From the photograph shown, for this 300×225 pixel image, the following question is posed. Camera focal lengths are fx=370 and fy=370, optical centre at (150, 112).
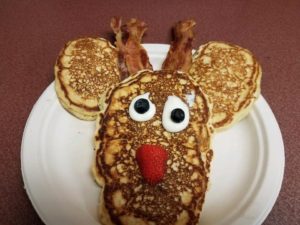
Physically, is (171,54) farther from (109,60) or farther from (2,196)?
(2,196)

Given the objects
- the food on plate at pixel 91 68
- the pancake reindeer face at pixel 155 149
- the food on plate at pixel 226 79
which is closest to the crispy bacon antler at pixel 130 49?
the food on plate at pixel 91 68

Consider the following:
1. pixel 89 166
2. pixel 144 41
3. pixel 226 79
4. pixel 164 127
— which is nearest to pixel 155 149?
pixel 164 127

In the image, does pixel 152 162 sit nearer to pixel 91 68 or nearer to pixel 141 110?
pixel 141 110

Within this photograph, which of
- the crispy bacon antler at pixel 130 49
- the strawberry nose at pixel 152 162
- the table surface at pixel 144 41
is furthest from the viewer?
the crispy bacon antler at pixel 130 49

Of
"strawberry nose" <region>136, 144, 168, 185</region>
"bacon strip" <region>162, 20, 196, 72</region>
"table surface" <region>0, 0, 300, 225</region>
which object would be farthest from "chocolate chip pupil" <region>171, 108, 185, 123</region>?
"table surface" <region>0, 0, 300, 225</region>

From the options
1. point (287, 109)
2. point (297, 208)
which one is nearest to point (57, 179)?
point (297, 208)

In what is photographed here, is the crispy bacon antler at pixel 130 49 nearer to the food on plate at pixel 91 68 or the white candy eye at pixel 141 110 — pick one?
the food on plate at pixel 91 68
